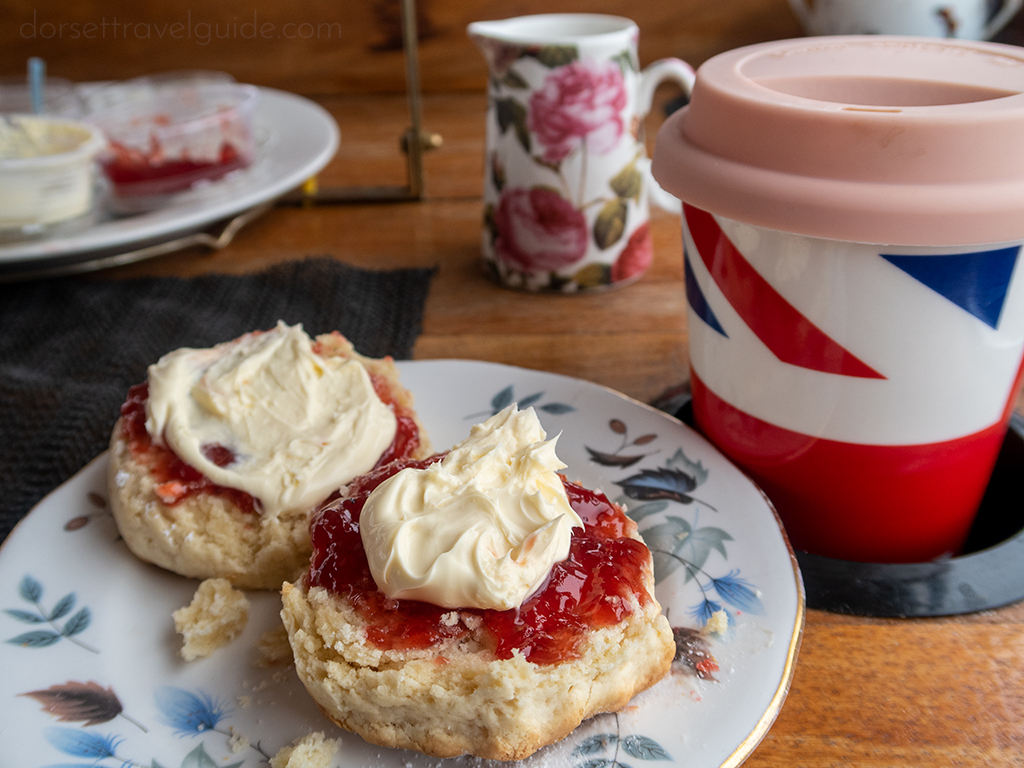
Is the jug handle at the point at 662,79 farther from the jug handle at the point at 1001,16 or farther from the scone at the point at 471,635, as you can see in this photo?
the jug handle at the point at 1001,16

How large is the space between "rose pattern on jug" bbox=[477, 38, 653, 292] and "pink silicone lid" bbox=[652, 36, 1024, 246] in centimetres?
55

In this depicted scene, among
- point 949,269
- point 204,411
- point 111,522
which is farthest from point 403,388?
point 949,269

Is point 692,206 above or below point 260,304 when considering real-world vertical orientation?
above

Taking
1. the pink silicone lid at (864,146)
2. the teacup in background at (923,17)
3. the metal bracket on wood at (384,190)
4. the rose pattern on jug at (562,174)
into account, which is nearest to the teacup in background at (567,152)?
the rose pattern on jug at (562,174)

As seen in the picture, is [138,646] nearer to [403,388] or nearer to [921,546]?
[403,388]

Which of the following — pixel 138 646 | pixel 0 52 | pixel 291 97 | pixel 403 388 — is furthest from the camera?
pixel 0 52

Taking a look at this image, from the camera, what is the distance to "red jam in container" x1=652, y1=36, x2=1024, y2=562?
728 millimetres

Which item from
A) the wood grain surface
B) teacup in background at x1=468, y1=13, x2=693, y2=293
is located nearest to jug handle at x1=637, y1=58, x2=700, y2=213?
teacup in background at x1=468, y1=13, x2=693, y2=293

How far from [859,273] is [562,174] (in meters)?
0.79

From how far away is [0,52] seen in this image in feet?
9.01

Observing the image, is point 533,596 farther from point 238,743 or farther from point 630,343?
point 630,343

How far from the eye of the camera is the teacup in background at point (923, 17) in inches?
77.5

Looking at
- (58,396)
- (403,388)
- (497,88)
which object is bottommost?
(58,396)

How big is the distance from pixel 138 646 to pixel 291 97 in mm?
1962
